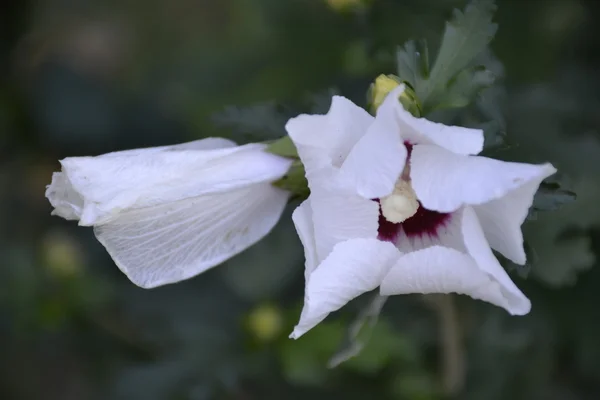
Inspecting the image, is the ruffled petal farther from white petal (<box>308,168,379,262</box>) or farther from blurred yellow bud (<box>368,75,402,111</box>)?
blurred yellow bud (<box>368,75,402,111</box>)

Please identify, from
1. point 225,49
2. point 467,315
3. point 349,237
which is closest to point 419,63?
point 349,237

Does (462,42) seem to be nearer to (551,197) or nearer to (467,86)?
(467,86)

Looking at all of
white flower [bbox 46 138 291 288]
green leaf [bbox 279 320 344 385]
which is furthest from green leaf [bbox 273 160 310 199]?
green leaf [bbox 279 320 344 385]

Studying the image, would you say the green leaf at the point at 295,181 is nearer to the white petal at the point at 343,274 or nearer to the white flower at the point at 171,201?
the white flower at the point at 171,201

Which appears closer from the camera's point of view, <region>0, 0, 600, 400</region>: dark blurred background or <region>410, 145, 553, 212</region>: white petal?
<region>410, 145, 553, 212</region>: white petal

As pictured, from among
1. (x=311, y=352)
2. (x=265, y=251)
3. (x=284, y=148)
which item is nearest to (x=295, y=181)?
(x=284, y=148)

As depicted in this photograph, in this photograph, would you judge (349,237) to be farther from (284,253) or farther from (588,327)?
(588,327)

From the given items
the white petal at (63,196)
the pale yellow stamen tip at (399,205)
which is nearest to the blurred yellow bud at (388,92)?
the pale yellow stamen tip at (399,205)
